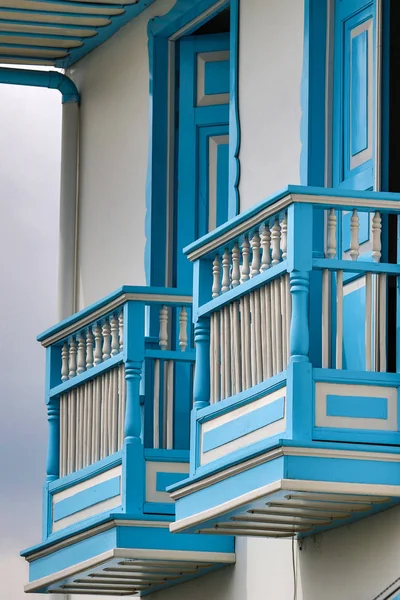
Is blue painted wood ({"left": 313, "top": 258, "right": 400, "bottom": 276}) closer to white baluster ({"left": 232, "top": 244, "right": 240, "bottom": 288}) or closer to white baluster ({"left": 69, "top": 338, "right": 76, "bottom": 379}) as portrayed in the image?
white baluster ({"left": 232, "top": 244, "right": 240, "bottom": 288})

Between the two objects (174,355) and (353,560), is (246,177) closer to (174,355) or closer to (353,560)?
(174,355)

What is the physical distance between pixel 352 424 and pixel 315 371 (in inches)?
12.4

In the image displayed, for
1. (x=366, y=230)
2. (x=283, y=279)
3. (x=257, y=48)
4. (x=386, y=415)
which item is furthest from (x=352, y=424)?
(x=257, y=48)

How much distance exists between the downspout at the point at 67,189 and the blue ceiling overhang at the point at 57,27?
21 cm

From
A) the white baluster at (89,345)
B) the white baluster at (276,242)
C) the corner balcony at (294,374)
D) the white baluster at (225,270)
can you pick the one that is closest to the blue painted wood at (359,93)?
the corner balcony at (294,374)

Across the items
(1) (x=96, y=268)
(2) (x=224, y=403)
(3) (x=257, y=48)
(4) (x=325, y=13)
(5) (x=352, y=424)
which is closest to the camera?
(5) (x=352, y=424)

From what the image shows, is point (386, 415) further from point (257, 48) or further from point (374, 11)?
point (257, 48)

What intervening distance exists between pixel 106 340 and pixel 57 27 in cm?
349

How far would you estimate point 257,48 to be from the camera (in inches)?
447

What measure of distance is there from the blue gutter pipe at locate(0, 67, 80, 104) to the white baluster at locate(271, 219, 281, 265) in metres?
5.65

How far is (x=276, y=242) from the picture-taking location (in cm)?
911

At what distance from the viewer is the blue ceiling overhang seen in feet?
43.6

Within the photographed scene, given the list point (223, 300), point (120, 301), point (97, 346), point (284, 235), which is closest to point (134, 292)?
point (120, 301)

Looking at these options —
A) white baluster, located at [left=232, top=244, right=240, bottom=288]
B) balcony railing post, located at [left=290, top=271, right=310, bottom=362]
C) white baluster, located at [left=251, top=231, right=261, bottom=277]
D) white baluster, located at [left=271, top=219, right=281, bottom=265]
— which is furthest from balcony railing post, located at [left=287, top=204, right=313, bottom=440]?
white baluster, located at [left=232, top=244, right=240, bottom=288]
